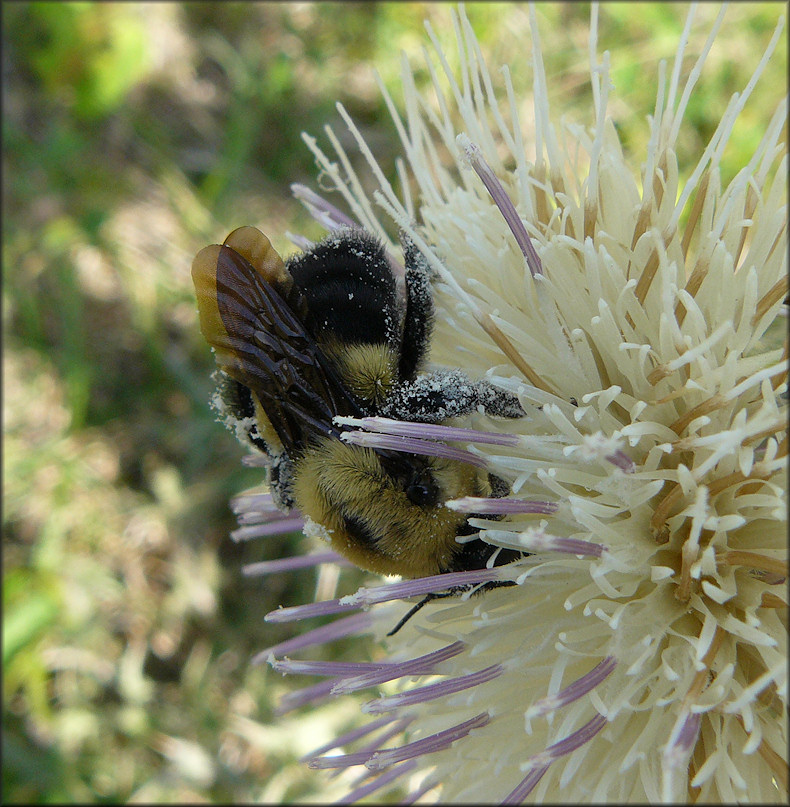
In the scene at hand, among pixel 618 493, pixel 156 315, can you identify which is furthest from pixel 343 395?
pixel 156 315

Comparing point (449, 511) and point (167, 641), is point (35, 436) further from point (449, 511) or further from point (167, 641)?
point (449, 511)

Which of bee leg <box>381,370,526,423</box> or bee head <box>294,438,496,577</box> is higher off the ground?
bee leg <box>381,370,526,423</box>

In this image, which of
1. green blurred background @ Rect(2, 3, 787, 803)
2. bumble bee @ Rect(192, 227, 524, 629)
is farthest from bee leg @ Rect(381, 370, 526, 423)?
green blurred background @ Rect(2, 3, 787, 803)

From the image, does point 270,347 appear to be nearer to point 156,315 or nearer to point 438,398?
point 438,398

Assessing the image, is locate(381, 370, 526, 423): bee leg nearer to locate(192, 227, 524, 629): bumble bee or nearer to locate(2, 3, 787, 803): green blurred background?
locate(192, 227, 524, 629): bumble bee

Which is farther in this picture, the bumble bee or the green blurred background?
the green blurred background

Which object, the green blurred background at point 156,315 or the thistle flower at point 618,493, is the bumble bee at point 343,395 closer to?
the thistle flower at point 618,493
